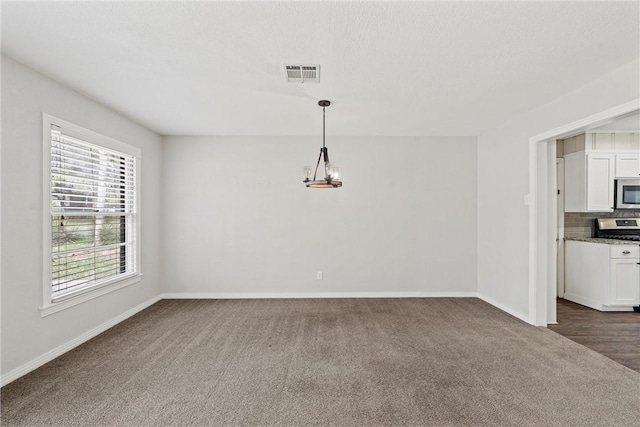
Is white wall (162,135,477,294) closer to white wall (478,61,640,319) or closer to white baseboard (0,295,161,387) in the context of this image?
white wall (478,61,640,319)

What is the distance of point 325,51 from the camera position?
2383mm

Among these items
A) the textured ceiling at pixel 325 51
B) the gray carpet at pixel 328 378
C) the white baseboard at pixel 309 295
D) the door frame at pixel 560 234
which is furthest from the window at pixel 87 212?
the door frame at pixel 560 234

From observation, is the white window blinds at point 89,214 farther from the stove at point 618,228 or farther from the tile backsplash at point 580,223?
the stove at point 618,228

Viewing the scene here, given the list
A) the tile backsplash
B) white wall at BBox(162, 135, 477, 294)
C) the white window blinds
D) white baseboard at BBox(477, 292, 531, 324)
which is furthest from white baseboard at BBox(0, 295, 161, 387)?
the tile backsplash

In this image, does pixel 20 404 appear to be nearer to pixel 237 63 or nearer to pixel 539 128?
pixel 237 63

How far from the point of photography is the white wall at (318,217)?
16.5 feet

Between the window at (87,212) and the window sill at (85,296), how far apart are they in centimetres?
2

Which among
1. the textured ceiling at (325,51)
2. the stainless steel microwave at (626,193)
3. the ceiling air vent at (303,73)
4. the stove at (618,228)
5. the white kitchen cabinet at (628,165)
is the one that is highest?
the textured ceiling at (325,51)

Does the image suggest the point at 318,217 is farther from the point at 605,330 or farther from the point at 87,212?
the point at 605,330

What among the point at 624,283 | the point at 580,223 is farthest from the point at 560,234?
the point at 624,283

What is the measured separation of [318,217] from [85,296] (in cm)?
317

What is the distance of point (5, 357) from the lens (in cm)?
245

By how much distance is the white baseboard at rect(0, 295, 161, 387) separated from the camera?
98.3 inches

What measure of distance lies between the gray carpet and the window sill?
1.50ft
